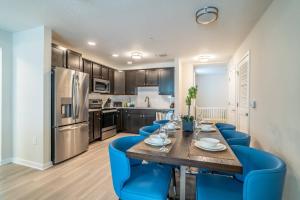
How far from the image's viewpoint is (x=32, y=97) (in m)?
2.98

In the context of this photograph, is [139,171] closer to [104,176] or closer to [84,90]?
[104,176]

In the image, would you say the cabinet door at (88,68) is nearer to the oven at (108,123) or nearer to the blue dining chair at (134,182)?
the oven at (108,123)

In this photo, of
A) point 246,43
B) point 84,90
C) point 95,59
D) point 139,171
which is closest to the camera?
point 139,171

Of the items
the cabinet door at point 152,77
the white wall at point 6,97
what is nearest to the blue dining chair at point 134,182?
the white wall at point 6,97

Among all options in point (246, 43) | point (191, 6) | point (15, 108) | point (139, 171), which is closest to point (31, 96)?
point (15, 108)

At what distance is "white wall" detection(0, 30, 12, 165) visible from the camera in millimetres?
3051

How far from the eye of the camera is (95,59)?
17.2 feet

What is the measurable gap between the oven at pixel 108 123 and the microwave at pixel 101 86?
0.67 metres

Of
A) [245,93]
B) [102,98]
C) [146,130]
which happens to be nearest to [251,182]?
[146,130]

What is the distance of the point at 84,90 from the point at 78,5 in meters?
1.94

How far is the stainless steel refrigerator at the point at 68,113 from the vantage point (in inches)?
119

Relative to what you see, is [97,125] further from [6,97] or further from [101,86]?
[6,97]

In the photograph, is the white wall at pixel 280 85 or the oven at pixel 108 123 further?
the oven at pixel 108 123

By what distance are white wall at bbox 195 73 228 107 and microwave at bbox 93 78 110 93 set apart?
582 cm
